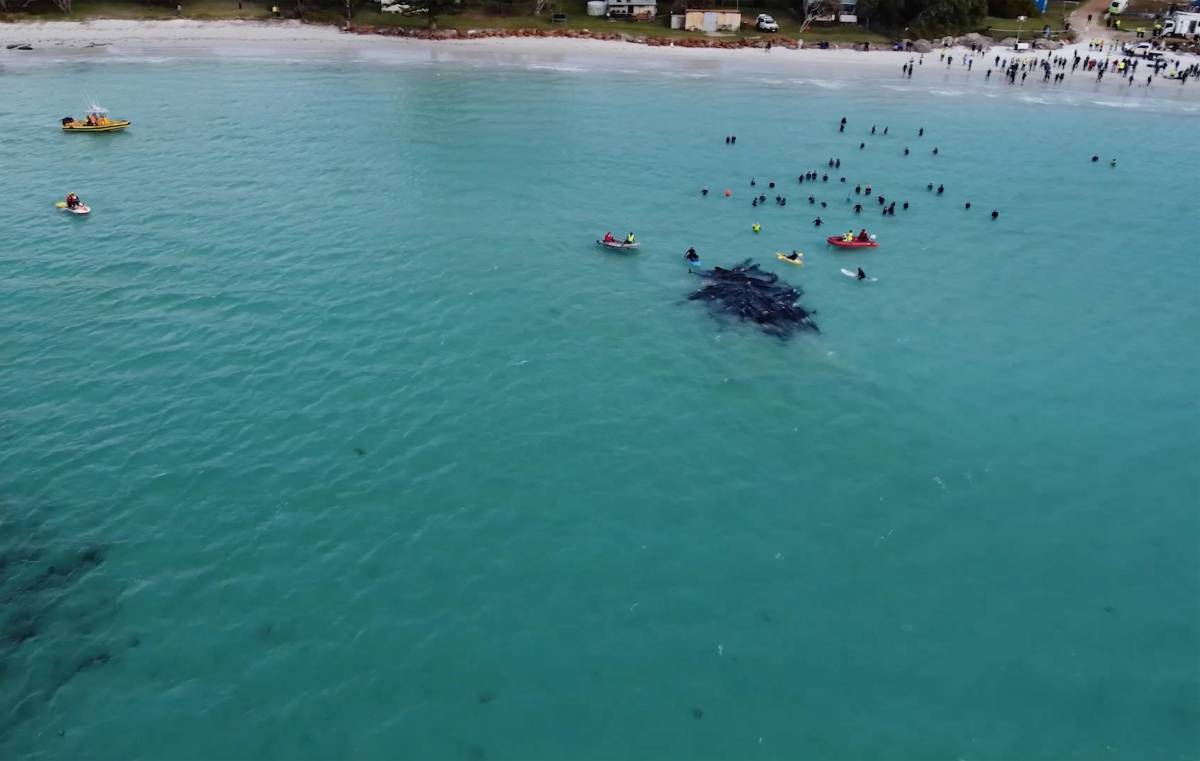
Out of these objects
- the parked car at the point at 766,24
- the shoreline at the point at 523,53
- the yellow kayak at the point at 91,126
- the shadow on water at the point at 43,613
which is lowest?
the shadow on water at the point at 43,613

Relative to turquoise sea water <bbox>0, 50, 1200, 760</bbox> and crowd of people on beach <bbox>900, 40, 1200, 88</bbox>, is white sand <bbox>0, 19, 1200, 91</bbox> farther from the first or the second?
turquoise sea water <bbox>0, 50, 1200, 760</bbox>

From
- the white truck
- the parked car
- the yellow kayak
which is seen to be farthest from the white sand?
the yellow kayak

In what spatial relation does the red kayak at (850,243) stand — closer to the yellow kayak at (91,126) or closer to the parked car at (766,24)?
the yellow kayak at (91,126)

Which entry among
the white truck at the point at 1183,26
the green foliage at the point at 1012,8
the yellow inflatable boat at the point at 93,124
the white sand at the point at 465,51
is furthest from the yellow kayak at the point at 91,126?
the white truck at the point at 1183,26

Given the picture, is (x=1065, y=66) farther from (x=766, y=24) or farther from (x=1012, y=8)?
(x=766, y=24)

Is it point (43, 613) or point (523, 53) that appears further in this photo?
point (523, 53)

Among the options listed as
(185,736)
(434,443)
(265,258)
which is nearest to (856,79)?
(265,258)

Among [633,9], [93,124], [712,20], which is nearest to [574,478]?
[93,124]
